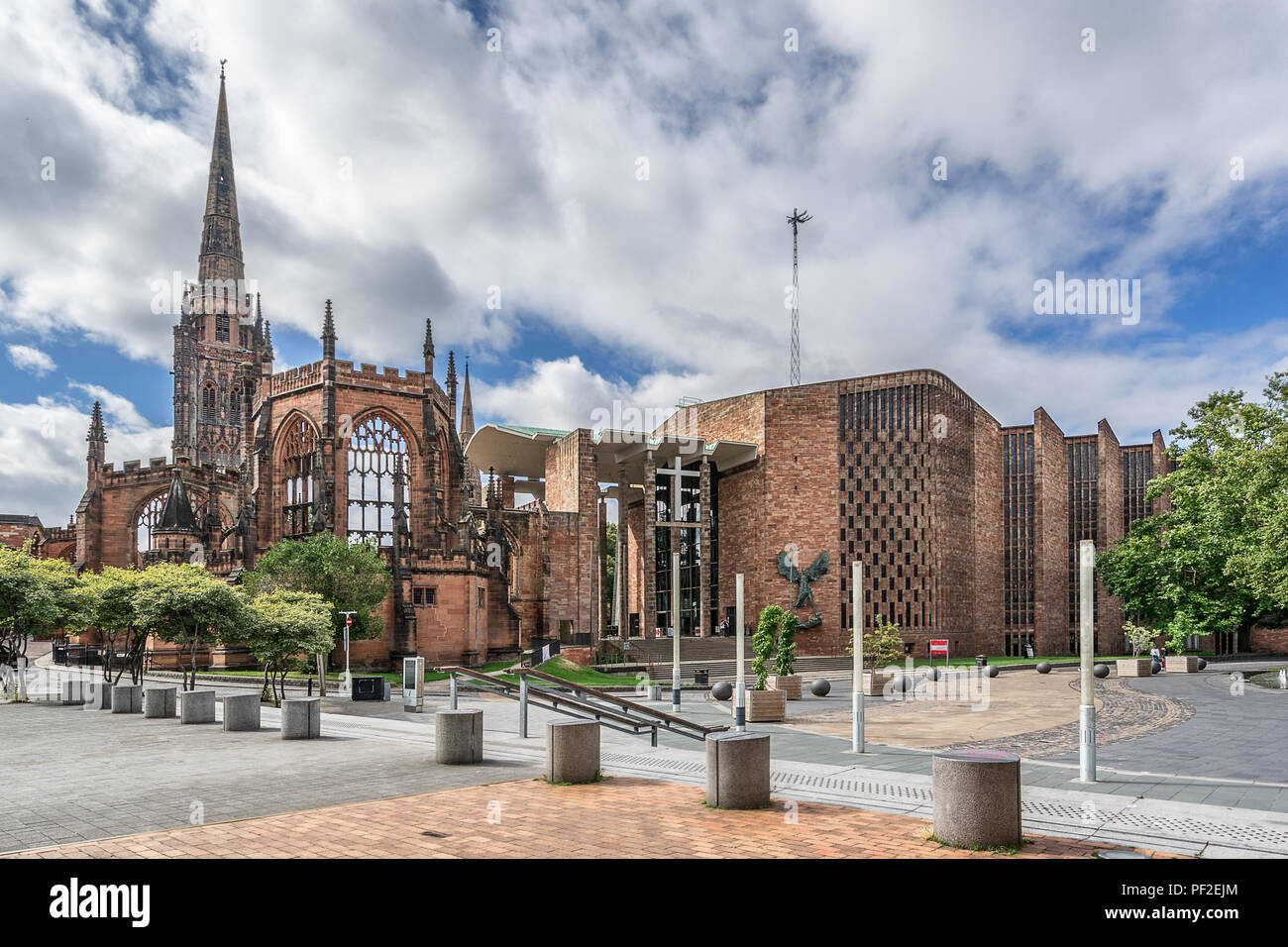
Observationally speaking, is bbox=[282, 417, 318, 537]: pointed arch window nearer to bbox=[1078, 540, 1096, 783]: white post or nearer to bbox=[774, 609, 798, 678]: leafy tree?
bbox=[774, 609, 798, 678]: leafy tree

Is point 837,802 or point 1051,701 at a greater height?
point 837,802

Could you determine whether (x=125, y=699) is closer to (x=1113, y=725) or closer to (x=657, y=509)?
(x=1113, y=725)

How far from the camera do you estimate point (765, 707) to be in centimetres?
1998

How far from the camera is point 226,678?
3447 cm

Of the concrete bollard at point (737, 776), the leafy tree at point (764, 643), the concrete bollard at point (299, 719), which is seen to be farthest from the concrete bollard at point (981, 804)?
the leafy tree at point (764, 643)

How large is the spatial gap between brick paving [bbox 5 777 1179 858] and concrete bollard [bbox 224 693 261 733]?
8.63 metres

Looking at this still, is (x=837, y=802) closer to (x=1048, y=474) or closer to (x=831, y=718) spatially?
(x=831, y=718)

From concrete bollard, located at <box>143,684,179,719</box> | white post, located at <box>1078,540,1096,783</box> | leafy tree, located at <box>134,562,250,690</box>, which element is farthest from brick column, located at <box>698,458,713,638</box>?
white post, located at <box>1078,540,1096,783</box>

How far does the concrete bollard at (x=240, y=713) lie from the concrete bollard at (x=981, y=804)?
13442 mm

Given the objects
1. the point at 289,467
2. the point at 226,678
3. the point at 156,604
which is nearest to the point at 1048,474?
the point at 289,467

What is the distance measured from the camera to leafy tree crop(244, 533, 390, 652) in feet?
119

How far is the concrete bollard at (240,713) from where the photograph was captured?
16234 mm

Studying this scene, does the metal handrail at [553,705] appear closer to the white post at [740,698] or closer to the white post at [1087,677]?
the white post at [740,698]
